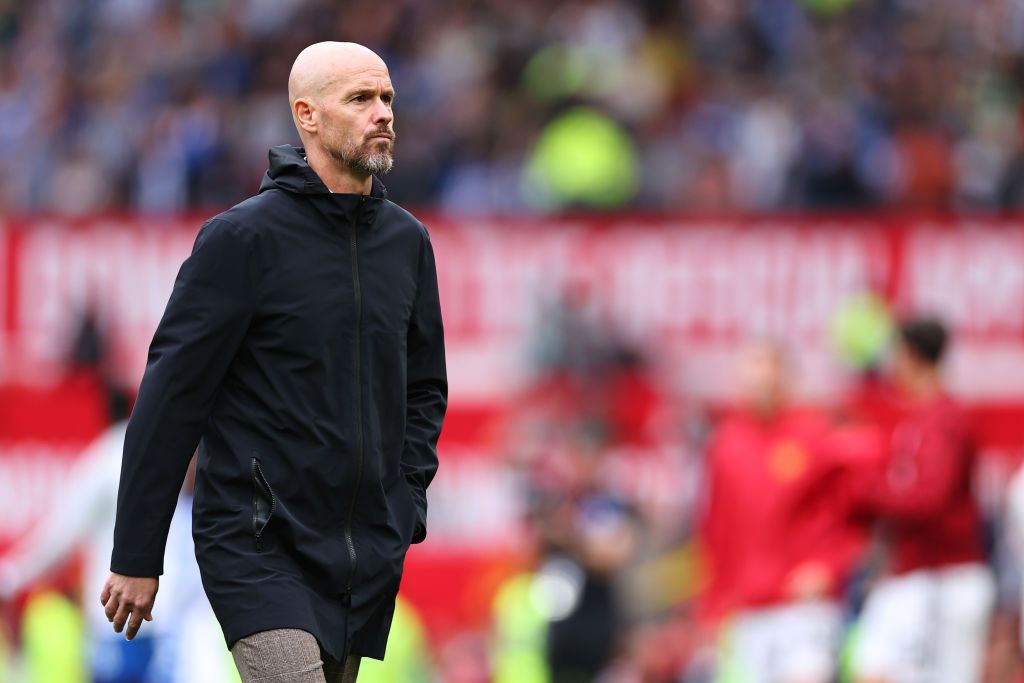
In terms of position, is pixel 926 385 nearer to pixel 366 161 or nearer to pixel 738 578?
pixel 738 578

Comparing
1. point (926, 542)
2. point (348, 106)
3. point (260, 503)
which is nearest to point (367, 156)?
point (348, 106)

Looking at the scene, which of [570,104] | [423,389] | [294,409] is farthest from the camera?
[570,104]

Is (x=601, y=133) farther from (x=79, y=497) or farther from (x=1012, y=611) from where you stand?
(x=79, y=497)

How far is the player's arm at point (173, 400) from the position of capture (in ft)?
15.0

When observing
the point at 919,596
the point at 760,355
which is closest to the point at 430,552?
the point at 760,355

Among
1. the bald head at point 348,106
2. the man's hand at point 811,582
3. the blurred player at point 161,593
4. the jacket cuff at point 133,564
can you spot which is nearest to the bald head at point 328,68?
the bald head at point 348,106

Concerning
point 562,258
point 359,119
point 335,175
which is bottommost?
point 562,258

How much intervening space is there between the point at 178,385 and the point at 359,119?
0.75 m

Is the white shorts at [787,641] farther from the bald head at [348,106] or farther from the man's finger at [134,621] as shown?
the man's finger at [134,621]

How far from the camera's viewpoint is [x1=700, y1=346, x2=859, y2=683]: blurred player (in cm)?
895

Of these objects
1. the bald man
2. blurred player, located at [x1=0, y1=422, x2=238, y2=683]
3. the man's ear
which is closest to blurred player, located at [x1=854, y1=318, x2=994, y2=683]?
blurred player, located at [x1=0, y1=422, x2=238, y2=683]

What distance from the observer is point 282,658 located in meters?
4.57

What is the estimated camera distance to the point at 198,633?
8.40 m

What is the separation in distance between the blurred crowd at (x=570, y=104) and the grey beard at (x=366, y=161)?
9.04 metres
